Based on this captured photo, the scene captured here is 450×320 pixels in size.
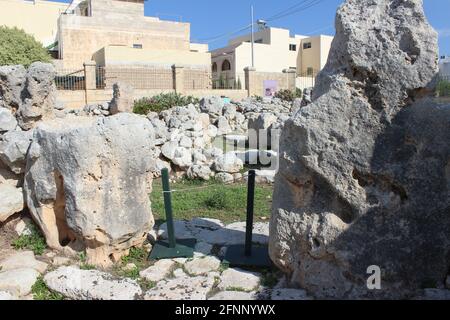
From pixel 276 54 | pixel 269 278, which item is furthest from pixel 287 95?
pixel 269 278

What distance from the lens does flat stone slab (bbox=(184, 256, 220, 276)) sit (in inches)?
167

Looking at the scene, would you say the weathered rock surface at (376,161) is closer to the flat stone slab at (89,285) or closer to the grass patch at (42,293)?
the flat stone slab at (89,285)

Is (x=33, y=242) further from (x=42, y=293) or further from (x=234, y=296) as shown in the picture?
(x=234, y=296)

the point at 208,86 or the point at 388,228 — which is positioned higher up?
the point at 208,86

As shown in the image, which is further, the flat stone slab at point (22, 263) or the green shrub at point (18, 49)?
the green shrub at point (18, 49)

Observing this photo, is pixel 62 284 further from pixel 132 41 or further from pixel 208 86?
pixel 132 41

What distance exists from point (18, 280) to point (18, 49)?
76.9 feet

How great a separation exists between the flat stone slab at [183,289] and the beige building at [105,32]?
23.7 metres

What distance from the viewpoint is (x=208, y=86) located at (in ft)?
90.5

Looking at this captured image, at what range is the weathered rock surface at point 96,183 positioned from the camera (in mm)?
4230

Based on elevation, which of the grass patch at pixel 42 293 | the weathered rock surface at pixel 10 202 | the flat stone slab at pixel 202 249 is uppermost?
the weathered rock surface at pixel 10 202

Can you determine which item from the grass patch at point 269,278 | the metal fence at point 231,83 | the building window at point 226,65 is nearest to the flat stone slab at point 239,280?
the grass patch at point 269,278
